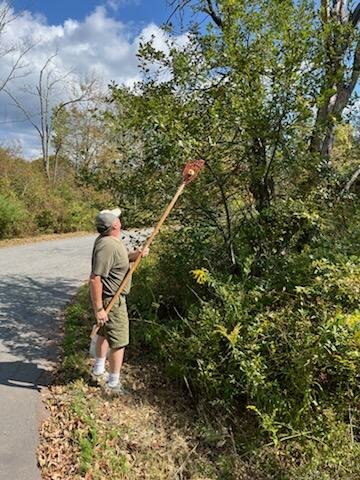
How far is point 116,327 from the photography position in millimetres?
4402

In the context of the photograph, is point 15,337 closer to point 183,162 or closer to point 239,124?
point 183,162

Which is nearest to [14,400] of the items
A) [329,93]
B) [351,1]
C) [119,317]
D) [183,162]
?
[119,317]

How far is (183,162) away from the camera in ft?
15.5

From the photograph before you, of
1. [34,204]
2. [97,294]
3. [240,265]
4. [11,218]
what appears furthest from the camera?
[34,204]

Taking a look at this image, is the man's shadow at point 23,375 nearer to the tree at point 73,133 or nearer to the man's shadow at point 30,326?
the man's shadow at point 30,326

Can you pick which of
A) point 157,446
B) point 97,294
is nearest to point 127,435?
point 157,446

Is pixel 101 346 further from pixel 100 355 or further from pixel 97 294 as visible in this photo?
pixel 97 294

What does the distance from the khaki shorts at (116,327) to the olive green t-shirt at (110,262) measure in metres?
0.13

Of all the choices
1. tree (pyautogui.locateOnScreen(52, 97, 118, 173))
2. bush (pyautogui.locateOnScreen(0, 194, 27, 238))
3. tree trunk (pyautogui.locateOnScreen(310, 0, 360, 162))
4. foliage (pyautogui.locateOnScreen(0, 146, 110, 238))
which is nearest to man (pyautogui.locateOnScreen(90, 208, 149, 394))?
tree trunk (pyautogui.locateOnScreen(310, 0, 360, 162))

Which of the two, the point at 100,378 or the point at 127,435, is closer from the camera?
the point at 127,435

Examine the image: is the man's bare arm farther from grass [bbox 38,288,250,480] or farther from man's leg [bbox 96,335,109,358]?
grass [bbox 38,288,250,480]

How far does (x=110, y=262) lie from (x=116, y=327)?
0.68 metres

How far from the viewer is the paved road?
3598 mm

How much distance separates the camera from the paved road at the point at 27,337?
3.60m
